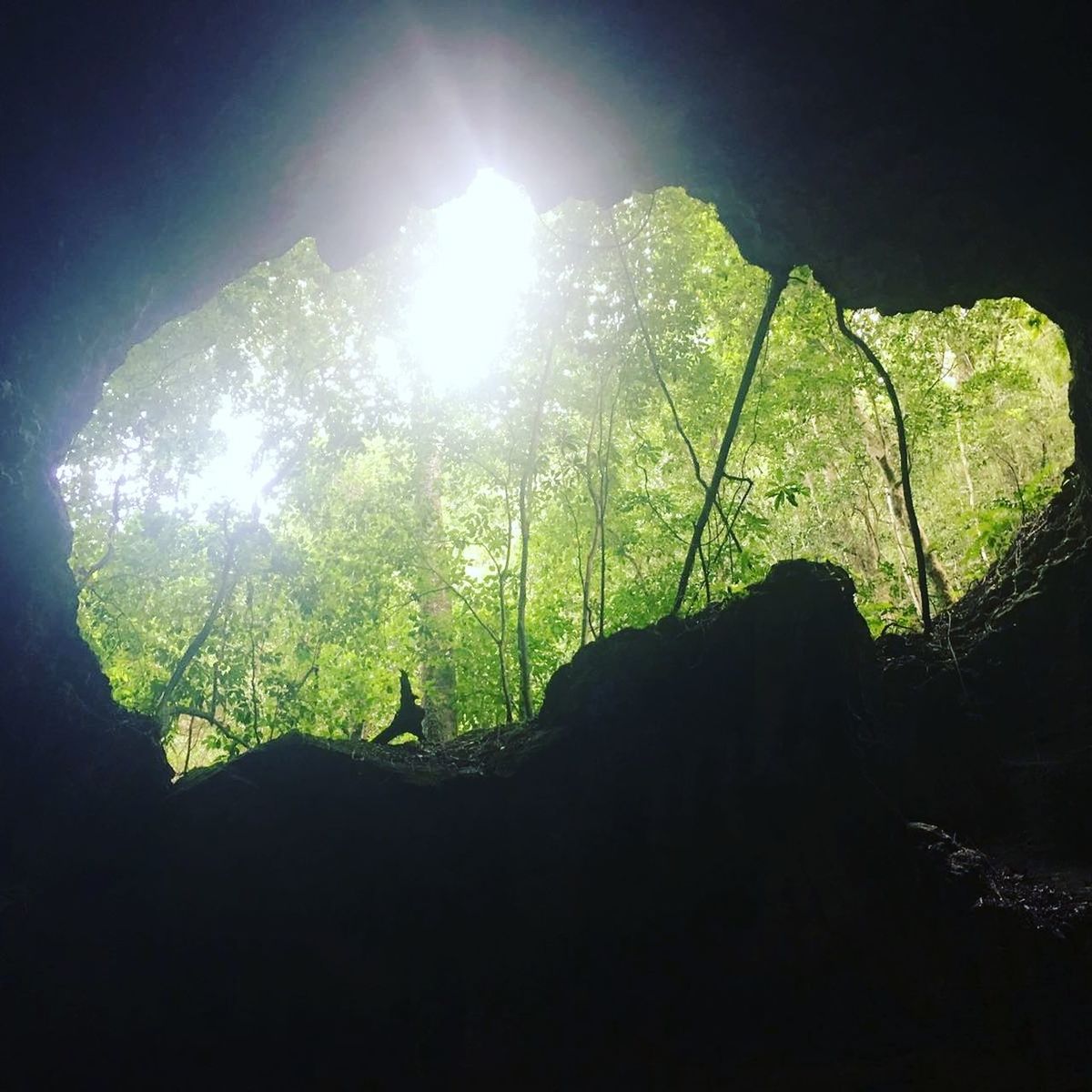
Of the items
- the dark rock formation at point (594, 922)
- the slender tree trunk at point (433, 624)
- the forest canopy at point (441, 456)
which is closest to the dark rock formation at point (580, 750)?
the dark rock formation at point (594, 922)

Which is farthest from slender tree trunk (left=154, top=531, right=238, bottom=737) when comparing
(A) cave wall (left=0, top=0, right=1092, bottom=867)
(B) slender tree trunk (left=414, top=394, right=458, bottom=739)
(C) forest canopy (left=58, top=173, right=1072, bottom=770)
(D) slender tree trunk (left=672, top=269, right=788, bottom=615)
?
(D) slender tree trunk (left=672, top=269, right=788, bottom=615)

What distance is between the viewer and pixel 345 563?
11906 millimetres

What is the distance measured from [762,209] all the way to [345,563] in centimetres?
863

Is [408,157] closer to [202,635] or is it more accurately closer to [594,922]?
[594,922]

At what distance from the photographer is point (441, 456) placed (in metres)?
11.6

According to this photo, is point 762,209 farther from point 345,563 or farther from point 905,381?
point 345,563

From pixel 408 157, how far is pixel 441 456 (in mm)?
5941

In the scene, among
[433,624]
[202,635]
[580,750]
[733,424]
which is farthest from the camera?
[433,624]

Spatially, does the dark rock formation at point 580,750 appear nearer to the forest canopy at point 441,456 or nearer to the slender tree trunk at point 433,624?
the forest canopy at point 441,456

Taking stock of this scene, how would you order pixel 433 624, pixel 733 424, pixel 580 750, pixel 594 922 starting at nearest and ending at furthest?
1. pixel 594 922
2. pixel 580 750
3. pixel 733 424
4. pixel 433 624

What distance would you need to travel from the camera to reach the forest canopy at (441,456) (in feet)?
31.6

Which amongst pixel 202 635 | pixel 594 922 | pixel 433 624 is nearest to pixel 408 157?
pixel 594 922

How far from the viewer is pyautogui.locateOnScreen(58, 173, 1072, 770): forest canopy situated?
9625 mm

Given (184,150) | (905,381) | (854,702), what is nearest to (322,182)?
(184,150)
